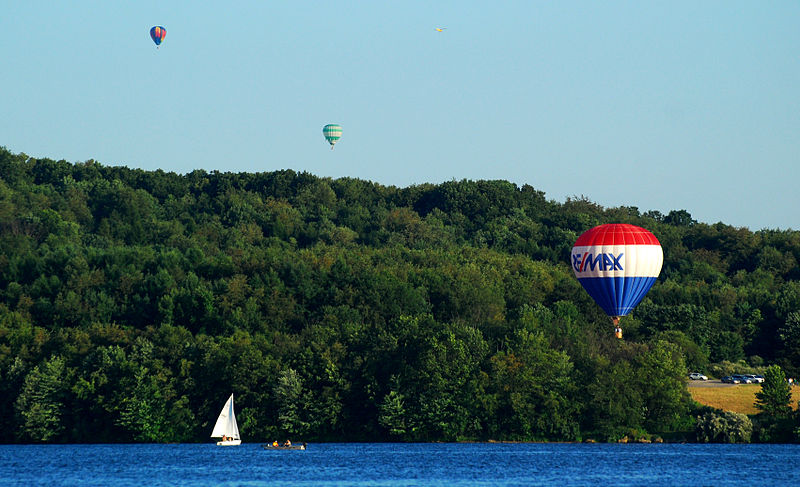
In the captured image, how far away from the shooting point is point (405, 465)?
81.3 metres

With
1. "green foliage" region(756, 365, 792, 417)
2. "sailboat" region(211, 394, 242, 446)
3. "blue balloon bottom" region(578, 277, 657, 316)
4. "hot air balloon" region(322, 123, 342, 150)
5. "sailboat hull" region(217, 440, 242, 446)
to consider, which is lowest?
"sailboat hull" region(217, 440, 242, 446)

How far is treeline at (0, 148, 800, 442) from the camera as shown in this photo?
3915 inches

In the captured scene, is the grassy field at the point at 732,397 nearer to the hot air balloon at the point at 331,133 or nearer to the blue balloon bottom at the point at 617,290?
the blue balloon bottom at the point at 617,290

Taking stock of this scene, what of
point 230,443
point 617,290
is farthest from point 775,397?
point 230,443

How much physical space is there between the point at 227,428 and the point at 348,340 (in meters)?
16.4

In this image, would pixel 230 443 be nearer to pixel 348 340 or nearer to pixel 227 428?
pixel 227 428

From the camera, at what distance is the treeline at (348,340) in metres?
99.4

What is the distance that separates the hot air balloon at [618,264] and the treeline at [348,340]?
489 centimetres

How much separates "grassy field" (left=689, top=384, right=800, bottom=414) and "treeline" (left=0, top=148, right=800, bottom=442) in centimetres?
397

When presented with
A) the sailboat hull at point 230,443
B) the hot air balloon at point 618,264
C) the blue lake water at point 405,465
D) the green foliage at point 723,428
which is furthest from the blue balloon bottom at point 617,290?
the sailboat hull at point 230,443

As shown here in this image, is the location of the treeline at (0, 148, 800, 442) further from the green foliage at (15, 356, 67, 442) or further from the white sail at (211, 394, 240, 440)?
the white sail at (211, 394, 240, 440)

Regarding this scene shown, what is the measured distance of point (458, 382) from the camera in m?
98.9

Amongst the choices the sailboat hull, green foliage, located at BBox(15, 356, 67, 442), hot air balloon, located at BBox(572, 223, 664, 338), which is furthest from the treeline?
the sailboat hull

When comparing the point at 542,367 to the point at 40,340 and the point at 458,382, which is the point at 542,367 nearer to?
the point at 458,382
